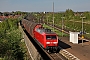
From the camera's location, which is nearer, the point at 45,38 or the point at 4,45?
the point at 4,45

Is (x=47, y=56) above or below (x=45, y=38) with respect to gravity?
below

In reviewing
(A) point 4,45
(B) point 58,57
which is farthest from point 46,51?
(A) point 4,45

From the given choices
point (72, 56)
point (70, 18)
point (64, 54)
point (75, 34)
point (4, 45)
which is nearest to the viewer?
point (4, 45)

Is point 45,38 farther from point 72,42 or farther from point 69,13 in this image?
point 69,13

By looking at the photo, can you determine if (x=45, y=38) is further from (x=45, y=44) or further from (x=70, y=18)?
(x=70, y=18)

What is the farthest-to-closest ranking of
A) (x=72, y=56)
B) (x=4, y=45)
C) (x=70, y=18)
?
1. (x=70, y=18)
2. (x=72, y=56)
3. (x=4, y=45)

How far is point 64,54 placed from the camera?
27453 millimetres

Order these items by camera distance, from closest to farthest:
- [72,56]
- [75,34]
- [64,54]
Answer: [72,56] < [64,54] < [75,34]

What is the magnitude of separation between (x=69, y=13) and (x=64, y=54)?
3693 inches

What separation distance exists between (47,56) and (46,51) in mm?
2772

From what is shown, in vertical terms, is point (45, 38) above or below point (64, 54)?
above

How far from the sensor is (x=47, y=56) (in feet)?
86.6

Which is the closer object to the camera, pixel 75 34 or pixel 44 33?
pixel 44 33

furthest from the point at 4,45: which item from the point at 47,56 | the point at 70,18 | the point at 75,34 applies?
the point at 70,18
